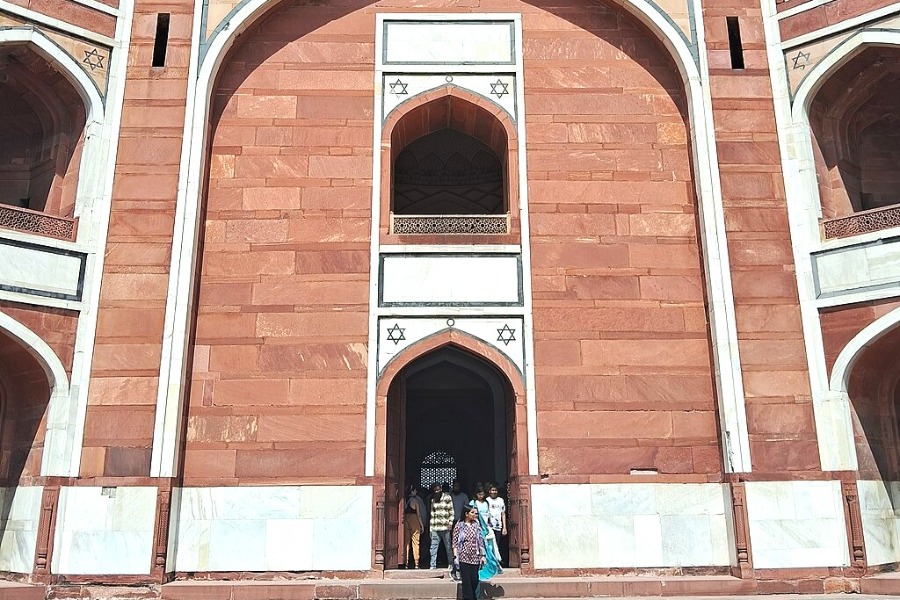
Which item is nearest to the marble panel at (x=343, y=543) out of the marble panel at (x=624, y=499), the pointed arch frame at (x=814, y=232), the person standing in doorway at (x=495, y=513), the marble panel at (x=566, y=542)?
the person standing in doorway at (x=495, y=513)

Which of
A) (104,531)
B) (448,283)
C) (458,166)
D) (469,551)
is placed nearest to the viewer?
(469,551)

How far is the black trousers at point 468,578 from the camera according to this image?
792 cm

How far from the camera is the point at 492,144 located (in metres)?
11.5

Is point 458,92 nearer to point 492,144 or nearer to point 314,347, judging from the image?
point 492,144

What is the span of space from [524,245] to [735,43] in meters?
3.97

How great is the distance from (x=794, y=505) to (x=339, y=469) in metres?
5.09

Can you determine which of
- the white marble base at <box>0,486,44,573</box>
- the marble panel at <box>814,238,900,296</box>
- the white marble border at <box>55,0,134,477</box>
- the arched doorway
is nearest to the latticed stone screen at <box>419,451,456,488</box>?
the arched doorway

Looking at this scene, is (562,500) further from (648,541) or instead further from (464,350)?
(464,350)

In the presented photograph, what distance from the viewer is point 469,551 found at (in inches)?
310

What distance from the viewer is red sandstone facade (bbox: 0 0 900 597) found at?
898 centimetres

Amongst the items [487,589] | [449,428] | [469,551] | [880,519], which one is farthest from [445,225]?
[880,519]

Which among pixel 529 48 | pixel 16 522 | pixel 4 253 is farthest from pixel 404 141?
pixel 16 522

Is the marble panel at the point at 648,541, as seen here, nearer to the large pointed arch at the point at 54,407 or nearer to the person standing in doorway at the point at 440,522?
the person standing in doorway at the point at 440,522

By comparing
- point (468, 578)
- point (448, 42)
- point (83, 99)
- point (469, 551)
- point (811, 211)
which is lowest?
point (468, 578)
